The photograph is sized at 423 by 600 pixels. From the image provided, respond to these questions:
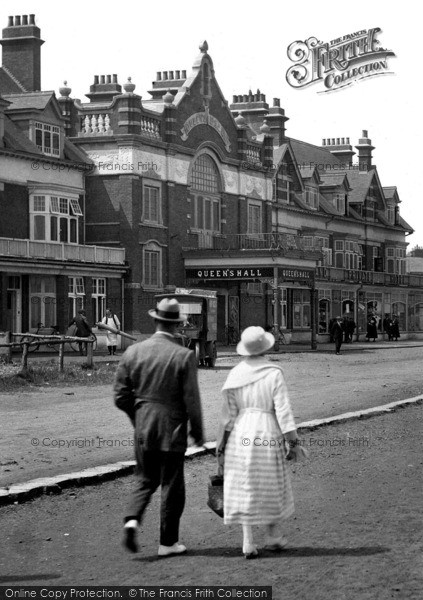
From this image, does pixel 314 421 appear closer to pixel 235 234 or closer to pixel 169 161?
pixel 169 161

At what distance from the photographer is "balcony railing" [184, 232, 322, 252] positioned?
5184 centimetres

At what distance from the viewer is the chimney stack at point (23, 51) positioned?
50000 mm

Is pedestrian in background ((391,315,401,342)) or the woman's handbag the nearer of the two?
the woman's handbag

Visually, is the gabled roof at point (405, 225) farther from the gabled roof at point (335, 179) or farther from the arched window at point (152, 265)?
the arched window at point (152, 265)

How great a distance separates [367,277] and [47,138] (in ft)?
102

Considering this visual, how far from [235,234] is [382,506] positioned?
46.6 m

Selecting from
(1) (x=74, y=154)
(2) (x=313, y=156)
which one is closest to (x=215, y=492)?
(1) (x=74, y=154)

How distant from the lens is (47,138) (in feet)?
153

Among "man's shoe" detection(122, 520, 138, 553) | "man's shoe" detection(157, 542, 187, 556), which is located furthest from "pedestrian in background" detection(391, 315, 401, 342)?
"man's shoe" detection(122, 520, 138, 553)

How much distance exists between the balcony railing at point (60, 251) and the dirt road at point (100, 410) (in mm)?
11202

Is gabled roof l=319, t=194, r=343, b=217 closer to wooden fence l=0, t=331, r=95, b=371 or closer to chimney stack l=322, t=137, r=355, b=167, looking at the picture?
chimney stack l=322, t=137, r=355, b=167

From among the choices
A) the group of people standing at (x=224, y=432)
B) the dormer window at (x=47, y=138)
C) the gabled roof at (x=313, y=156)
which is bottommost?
the group of people standing at (x=224, y=432)

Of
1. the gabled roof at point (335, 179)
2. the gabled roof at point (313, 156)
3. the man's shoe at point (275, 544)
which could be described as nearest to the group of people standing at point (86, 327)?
the man's shoe at point (275, 544)

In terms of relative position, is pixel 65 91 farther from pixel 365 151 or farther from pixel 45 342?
pixel 365 151
